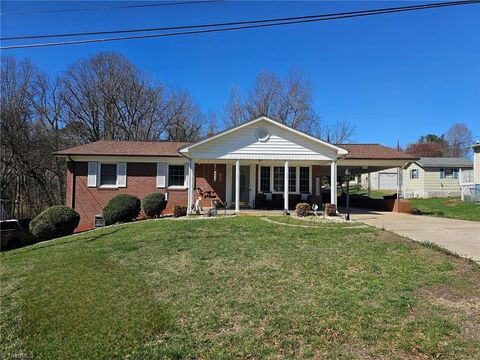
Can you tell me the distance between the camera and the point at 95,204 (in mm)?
19016

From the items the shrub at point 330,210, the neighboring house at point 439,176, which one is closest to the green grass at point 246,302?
the shrub at point 330,210

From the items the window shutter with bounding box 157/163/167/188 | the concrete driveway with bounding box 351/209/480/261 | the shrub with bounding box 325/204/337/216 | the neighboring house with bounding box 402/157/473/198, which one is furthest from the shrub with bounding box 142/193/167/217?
the neighboring house with bounding box 402/157/473/198

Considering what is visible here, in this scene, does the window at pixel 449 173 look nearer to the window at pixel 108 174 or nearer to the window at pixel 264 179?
the window at pixel 264 179

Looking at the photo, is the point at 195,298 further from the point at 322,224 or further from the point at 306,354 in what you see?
the point at 322,224

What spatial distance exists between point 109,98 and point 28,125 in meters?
8.27

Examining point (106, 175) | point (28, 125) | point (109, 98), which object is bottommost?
point (106, 175)

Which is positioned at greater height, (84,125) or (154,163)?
(84,125)

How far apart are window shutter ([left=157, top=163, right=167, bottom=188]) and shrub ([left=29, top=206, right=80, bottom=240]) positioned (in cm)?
506

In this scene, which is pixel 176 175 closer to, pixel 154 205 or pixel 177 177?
pixel 177 177

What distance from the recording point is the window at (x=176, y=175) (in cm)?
1939

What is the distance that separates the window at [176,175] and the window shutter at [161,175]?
0.94 feet

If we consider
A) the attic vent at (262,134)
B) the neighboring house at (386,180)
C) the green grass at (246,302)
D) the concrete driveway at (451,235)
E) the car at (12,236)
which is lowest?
the car at (12,236)

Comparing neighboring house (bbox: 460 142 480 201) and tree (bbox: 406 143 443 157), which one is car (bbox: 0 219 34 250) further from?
tree (bbox: 406 143 443 157)

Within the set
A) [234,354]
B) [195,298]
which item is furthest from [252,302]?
[234,354]
